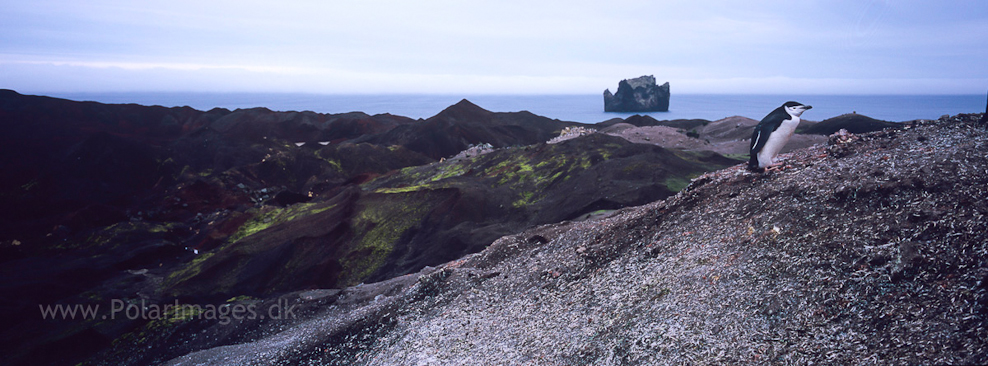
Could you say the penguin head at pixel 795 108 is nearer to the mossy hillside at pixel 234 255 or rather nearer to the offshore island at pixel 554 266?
the offshore island at pixel 554 266

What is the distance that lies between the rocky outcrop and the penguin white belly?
304ft

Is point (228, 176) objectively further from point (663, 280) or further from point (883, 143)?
point (883, 143)

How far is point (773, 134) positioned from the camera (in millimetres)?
10227

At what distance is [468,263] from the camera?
12.7 meters

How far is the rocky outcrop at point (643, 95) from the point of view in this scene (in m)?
97.9

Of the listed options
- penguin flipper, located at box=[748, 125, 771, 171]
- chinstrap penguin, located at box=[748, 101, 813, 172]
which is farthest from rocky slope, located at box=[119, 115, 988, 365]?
chinstrap penguin, located at box=[748, 101, 813, 172]

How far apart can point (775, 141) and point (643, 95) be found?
3678 inches

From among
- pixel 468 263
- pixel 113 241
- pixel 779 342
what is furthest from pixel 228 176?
pixel 779 342

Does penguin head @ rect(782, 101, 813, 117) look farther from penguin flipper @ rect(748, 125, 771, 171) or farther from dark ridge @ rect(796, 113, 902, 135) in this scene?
dark ridge @ rect(796, 113, 902, 135)

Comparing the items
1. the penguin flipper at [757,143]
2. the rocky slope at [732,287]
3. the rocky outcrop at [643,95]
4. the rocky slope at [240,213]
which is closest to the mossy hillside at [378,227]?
the rocky slope at [240,213]

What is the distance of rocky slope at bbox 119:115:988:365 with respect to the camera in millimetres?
5531

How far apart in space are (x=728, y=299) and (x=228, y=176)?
37.1m

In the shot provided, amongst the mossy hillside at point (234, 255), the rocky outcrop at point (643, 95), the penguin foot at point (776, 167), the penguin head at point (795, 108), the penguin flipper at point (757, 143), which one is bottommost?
the mossy hillside at point (234, 255)

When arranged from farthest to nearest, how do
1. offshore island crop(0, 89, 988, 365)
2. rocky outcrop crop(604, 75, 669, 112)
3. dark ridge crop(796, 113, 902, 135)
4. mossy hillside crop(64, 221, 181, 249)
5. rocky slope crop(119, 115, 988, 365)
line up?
1. rocky outcrop crop(604, 75, 669, 112)
2. dark ridge crop(796, 113, 902, 135)
3. mossy hillside crop(64, 221, 181, 249)
4. offshore island crop(0, 89, 988, 365)
5. rocky slope crop(119, 115, 988, 365)
